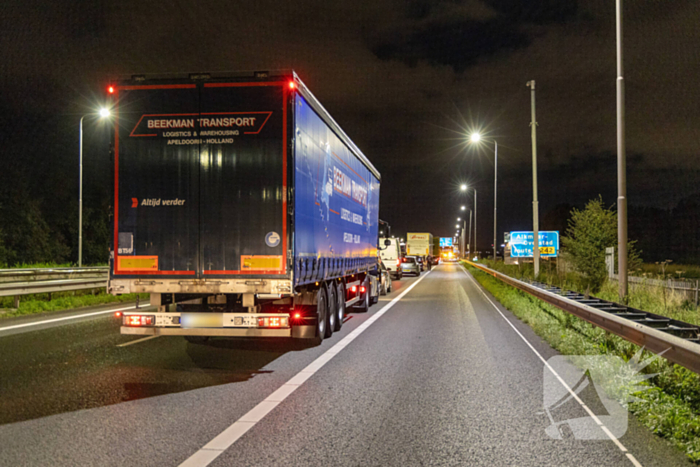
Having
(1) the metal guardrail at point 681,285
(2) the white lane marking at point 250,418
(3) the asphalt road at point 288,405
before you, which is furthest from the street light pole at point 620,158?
(2) the white lane marking at point 250,418

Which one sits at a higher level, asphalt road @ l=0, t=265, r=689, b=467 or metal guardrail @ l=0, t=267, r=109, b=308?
metal guardrail @ l=0, t=267, r=109, b=308

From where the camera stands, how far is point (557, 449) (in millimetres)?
4820

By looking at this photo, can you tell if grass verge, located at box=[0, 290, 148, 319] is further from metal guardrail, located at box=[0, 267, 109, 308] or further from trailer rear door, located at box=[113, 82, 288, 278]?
trailer rear door, located at box=[113, 82, 288, 278]

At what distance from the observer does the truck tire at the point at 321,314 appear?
999 centimetres

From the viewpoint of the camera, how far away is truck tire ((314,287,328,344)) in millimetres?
9992

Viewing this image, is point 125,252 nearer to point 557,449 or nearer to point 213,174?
point 213,174

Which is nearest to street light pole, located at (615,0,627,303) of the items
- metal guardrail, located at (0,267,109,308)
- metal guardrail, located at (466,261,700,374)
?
metal guardrail, located at (466,261,700,374)

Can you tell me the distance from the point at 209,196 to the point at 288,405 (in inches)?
143

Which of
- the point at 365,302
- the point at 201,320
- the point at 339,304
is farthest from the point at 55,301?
the point at 201,320

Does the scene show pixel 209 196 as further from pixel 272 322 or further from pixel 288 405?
pixel 288 405

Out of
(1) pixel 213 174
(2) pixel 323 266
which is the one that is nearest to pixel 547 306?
(2) pixel 323 266

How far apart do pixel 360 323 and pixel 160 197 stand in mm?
6832

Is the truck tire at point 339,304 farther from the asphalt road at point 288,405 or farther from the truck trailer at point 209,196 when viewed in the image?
the truck trailer at point 209,196
